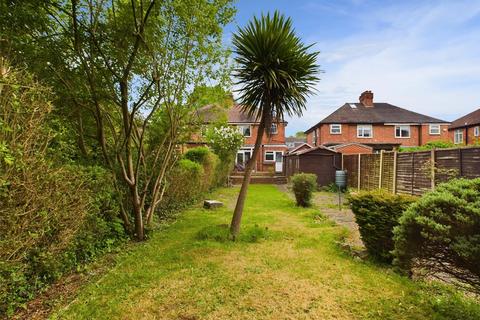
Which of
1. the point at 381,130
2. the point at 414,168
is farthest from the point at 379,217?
the point at 381,130

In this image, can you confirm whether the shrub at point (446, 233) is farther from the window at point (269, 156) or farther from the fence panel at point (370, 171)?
the window at point (269, 156)

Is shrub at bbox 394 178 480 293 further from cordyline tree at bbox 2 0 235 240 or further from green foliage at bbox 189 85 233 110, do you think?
green foliage at bbox 189 85 233 110

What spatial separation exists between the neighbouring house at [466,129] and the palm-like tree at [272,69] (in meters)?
30.8

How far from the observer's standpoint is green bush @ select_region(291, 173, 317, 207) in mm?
10250

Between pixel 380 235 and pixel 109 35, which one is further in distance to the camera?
pixel 109 35

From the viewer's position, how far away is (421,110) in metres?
30.3

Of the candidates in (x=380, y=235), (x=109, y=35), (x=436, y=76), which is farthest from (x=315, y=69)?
(x=436, y=76)

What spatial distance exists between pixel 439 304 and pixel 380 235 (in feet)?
4.57

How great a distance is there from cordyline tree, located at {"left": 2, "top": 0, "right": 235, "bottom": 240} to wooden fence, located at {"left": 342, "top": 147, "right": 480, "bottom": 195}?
7030 millimetres

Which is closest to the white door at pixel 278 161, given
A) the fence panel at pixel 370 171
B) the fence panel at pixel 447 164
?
the fence panel at pixel 370 171

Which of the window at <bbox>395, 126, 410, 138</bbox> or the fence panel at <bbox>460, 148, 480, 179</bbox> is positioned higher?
the window at <bbox>395, 126, 410, 138</bbox>

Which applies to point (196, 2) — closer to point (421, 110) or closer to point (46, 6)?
point (46, 6)

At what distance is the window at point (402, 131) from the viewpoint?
2858 centimetres

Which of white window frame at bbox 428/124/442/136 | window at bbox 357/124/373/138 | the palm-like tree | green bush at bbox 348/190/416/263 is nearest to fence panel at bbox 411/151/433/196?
green bush at bbox 348/190/416/263
